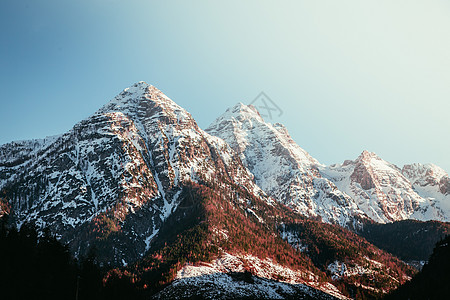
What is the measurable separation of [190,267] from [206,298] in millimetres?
40119

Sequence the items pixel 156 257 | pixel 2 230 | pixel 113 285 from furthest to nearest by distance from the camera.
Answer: pixel 156 257 < pixel 113 285 < pixel 2 230

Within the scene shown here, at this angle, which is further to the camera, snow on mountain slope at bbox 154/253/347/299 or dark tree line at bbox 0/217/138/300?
snow on mountain slope at bbox 154/253/347/299

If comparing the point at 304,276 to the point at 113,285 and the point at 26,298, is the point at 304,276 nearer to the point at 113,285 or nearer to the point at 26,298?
the point at 113,285

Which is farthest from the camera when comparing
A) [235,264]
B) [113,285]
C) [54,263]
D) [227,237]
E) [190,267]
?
[227,237]

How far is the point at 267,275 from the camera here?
15688 cm

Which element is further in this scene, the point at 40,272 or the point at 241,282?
the point at 241,282

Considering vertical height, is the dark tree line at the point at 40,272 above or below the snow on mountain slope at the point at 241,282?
above

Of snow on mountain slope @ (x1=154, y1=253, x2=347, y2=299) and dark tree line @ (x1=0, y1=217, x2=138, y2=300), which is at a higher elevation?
dark tree line @ (x1=0, y1=217, x2=138, y2=300)

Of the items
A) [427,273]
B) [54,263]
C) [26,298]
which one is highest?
[54,263]

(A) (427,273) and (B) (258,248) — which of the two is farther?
(B) (258,248)

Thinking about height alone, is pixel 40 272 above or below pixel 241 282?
above

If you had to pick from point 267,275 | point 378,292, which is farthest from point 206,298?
point 378,292

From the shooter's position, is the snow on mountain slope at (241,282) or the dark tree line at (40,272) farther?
the snow on mountain slope at (241,282)

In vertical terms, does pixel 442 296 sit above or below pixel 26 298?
below
